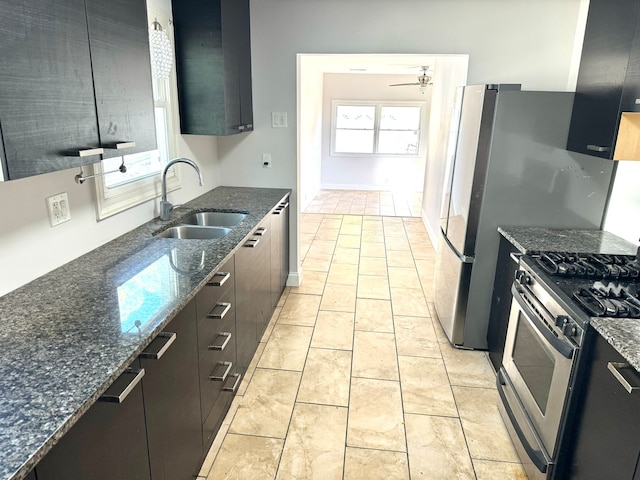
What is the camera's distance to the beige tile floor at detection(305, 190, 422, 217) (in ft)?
Result: 23.2

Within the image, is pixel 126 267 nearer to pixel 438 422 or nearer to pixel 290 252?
pixel 438 422

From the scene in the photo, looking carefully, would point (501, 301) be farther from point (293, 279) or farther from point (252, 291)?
point (293, 279)

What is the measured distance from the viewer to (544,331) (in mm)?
1784

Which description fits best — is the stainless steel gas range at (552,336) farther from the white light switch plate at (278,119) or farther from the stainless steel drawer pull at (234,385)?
the white light switch plate at (278,119)

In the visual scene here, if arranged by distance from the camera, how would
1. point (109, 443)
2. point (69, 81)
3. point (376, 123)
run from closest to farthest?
point (109, 443) → point (69, 81) → point (376, 123)

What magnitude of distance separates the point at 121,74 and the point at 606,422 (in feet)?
7.09

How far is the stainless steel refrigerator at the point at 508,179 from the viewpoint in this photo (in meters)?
2.52

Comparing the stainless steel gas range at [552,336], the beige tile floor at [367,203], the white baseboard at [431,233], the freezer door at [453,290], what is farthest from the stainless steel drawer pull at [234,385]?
the beige tile floor at [367,203]

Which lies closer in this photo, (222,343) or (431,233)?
(222,343)

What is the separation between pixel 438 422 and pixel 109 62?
227 cm

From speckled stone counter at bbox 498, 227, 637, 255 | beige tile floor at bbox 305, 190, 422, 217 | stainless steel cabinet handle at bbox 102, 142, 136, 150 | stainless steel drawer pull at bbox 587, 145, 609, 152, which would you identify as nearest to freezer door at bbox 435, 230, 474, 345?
speckled stone counter at bbox 498, 227, 637, 255

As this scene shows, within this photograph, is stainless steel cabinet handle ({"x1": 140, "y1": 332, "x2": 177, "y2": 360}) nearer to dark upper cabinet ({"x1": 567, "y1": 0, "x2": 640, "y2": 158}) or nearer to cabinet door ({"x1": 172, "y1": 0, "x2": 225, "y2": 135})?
cabinet door ({"x1": 172, "y1": 0, "x2": 225, "y2": 135})

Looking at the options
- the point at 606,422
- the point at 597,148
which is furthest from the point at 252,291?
the point at 597,148

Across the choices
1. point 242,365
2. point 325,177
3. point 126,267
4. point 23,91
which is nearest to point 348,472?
point 242,365
